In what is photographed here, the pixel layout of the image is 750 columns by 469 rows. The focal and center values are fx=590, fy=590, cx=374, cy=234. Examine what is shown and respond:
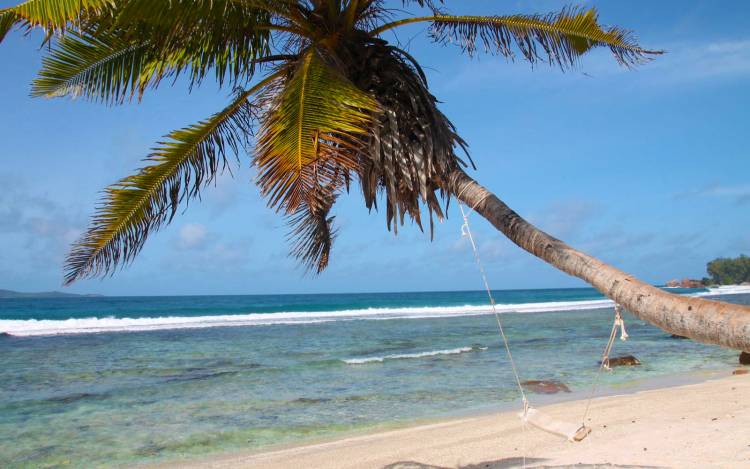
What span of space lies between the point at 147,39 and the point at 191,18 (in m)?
0.99

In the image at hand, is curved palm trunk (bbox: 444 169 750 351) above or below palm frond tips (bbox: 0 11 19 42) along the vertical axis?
below

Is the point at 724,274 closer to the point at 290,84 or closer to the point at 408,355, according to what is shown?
the point at 408,355

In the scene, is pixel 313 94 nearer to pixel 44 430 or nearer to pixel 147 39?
pixel 147 39

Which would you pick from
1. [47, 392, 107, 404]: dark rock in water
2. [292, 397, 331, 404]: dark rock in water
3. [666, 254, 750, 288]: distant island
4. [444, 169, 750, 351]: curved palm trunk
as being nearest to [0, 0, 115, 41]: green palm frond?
[444, 169, 750, 351]: curved palm trunk

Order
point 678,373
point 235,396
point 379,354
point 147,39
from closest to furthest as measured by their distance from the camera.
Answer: point 147,39
point 235,396
point 678,373
point 379,354

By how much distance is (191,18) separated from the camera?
404 cm

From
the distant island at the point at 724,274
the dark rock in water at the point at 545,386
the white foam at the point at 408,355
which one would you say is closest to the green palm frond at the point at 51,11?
the dark rock in water at the point at 545,386

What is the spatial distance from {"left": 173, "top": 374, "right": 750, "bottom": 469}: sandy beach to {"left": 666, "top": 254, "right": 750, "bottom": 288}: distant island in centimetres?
8542

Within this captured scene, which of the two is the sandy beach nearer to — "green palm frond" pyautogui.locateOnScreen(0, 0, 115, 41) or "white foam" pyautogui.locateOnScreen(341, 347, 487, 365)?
"green palm frond" pyautogui.locateOnScreen(0, 0, 115, 41)

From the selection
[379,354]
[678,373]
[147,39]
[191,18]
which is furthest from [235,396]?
[678,373]

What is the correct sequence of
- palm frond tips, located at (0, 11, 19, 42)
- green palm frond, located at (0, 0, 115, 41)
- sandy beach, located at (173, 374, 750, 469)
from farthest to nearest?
sandy beach, located at (173, 374, 750, 469), palm frond tips, located at (0, 11, 19, 42), green palm frond, located at (0, 0, 115, 41)

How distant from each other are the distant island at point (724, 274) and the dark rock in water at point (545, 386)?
273ft

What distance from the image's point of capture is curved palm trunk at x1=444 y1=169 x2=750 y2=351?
2164 millimetres

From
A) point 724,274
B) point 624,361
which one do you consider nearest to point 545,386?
point 624,361
